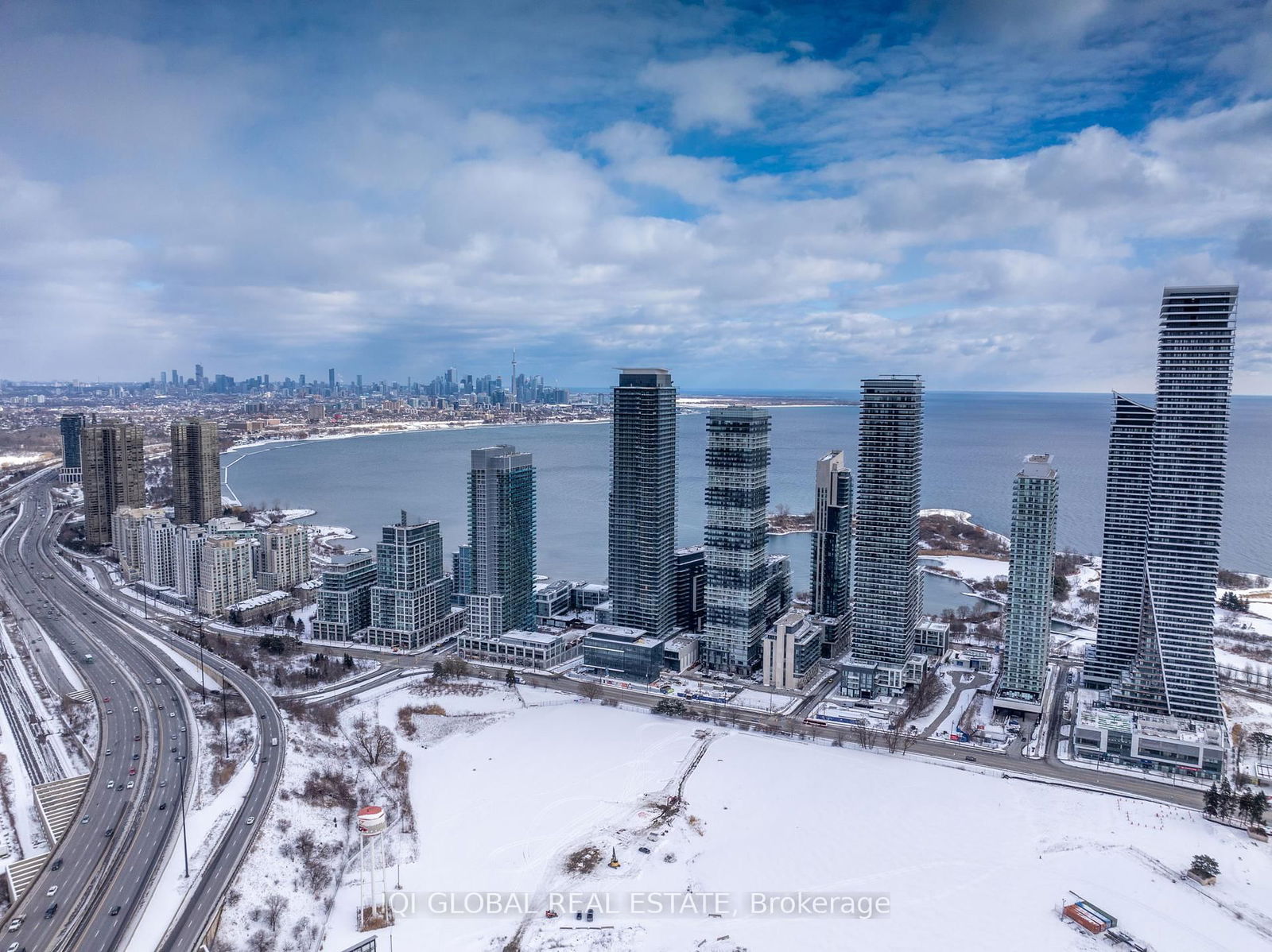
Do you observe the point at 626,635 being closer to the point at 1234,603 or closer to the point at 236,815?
the point at 236,815

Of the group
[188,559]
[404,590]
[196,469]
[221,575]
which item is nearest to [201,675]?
[404,590]

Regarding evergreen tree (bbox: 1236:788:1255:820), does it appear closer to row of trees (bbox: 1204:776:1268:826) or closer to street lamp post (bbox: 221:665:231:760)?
row of trees (bbox: 1204:776:1268:826)

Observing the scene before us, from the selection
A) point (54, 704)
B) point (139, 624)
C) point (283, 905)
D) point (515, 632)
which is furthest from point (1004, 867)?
point (139, 624)

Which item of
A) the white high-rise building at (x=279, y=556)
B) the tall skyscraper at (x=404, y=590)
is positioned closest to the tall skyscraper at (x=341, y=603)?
the tall skyscraper at (x=404, y=590)

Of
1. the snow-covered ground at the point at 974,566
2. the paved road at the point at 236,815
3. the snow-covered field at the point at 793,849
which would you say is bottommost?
the snow-covered field at the point at 793,849

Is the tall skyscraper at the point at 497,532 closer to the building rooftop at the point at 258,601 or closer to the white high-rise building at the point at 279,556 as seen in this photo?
the building rooftop at the point at 258,601
